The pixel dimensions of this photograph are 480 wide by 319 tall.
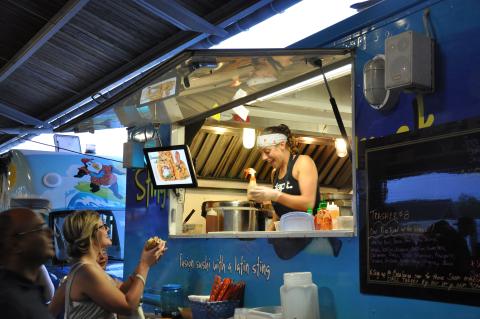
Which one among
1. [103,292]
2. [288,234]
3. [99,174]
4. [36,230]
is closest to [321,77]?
[288,234]

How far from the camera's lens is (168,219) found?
6.63 m

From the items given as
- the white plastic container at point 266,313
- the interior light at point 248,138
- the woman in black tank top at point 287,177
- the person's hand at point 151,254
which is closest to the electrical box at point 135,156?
the interior light at point 248,138

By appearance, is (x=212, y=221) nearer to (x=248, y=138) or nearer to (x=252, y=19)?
(x=248, y=138)

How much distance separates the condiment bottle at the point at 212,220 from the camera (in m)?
6.17

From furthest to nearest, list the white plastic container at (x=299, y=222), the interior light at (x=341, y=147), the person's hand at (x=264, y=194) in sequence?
1. the interior light at (x=341, y=147)
2. the person's hand at (x=264, y=194)
3. the white plastic container at (x=299, y=222)

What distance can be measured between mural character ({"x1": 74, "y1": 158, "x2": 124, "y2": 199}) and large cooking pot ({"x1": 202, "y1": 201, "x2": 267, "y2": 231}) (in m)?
7.01

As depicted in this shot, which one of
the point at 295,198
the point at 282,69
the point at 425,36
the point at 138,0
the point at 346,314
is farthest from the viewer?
the point at 138,0

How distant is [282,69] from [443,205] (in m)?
1.94

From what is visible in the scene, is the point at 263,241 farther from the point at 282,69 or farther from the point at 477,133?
the point at 477,133

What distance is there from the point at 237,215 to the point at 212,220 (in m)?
0.35

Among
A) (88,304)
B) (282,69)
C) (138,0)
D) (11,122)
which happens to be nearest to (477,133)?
(282,69)

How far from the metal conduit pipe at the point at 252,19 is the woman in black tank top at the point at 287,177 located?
1438 millimetres

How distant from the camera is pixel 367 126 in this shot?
A: 3980 millimetres

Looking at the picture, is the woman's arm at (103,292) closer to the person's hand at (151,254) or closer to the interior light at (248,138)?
the person's hand at (151,254)
